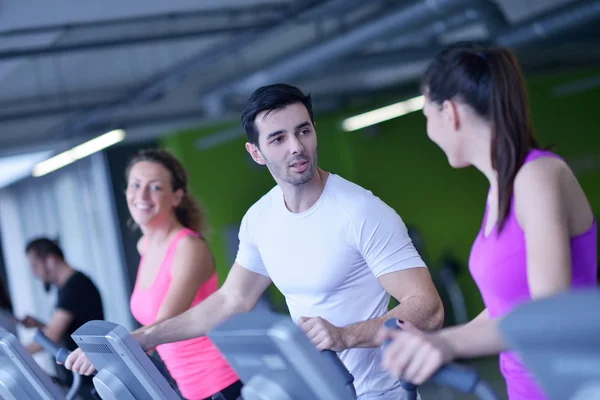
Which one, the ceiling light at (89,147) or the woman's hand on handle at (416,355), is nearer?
the woman's hand on handle at (416,355)

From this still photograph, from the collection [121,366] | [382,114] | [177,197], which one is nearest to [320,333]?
[121,366]

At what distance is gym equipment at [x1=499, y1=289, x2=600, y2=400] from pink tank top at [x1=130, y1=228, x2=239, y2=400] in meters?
2.16

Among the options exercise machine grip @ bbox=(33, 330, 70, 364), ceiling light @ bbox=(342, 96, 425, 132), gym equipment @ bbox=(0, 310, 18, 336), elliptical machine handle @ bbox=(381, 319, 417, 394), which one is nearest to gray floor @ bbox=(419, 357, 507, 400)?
ceiling light @ bbox=(342, 96, 425, 132)

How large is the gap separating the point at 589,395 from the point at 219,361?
2230 mm

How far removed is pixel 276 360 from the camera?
1.48 meters

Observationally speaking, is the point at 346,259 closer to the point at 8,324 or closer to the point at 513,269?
the point at 513,269

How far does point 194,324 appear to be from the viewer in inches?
106

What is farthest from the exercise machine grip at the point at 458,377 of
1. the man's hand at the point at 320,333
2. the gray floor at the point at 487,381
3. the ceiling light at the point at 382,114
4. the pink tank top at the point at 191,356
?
the ceiling light at the point at 382,114

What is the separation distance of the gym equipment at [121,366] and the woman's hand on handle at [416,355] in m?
0.71

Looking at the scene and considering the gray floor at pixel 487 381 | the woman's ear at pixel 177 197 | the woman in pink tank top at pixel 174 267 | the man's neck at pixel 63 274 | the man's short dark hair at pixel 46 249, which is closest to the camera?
the woman in pink tank top at pixel 174 267

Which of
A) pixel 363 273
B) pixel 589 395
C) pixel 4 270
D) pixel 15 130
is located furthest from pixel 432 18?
pixel 4 270

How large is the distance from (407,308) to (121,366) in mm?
661

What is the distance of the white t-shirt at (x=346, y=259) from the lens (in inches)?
88.4

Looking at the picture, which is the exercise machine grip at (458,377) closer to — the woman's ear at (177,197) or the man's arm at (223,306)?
the man's arm at (223,306)
